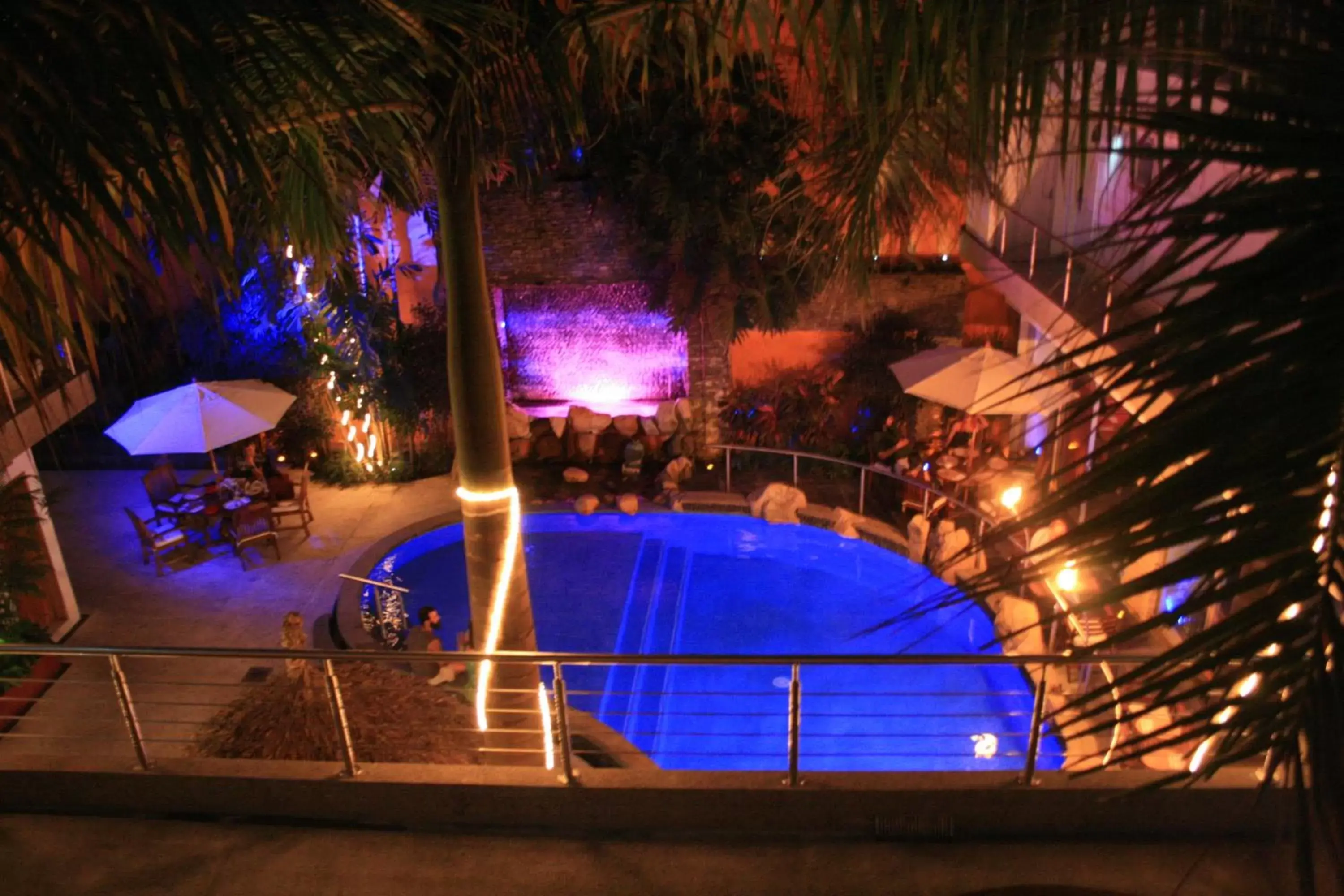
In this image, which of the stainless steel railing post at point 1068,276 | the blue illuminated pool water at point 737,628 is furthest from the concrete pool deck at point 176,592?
the stainless steel railing post at point 1068,276

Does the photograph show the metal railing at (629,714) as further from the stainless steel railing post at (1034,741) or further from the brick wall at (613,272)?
the brick wall at (613,272)

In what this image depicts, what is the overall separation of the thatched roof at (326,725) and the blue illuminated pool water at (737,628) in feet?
8.19

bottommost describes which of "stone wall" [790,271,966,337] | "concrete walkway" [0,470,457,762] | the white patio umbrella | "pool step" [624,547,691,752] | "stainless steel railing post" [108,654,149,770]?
"pool step" [624,547,691,752]

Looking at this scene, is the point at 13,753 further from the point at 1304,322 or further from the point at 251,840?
the point at 1304,322

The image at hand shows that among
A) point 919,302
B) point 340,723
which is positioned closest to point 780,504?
point 919,302

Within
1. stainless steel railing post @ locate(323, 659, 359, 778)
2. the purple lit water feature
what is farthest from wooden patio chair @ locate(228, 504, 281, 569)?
stainless steel railing post @ locate(323, 659, 359, 778)

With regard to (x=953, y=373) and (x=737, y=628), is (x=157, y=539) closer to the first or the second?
(x=737, y=628)

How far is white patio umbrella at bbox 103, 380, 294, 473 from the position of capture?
11.8 meters

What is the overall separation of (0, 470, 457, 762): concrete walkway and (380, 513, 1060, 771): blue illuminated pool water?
106 cm

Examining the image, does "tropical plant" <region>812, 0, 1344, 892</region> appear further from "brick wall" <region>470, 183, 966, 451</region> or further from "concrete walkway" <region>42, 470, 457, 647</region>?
"brick wall" <region>470, 183, 966, 451</region>

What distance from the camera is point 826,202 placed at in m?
3.57

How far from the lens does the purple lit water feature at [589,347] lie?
15.5 meters

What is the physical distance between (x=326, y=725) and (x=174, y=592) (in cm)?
663

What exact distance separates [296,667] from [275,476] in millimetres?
7744
